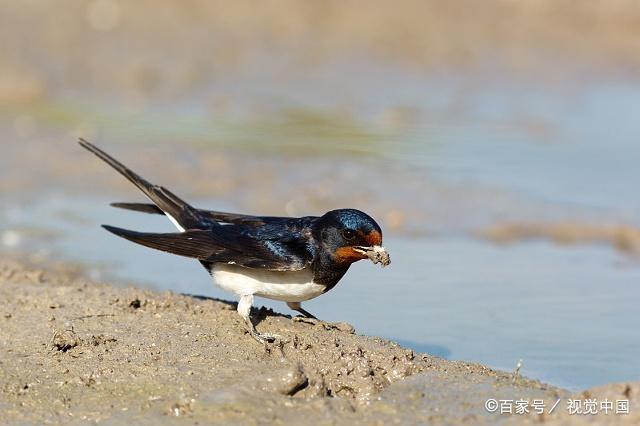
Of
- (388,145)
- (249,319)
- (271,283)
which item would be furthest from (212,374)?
(388,145)

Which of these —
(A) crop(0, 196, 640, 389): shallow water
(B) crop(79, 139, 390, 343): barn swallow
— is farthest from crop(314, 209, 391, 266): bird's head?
(A) crop(0, 196, 640, 389): shallow water

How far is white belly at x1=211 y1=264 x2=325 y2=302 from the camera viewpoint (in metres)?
4.92

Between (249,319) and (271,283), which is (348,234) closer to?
(271,283)

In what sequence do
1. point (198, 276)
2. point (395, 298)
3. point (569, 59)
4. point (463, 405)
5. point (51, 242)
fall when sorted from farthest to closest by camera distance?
point (569, 59), point (51, 242), point (198, 276), point (395, 298), point (463, 405)

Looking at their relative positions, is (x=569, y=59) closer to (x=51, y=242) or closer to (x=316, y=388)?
(x=51, y=242)

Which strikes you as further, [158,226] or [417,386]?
[158,226]

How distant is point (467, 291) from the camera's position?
6.20 m

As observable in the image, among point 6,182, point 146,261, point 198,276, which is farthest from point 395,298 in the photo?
point 6,182

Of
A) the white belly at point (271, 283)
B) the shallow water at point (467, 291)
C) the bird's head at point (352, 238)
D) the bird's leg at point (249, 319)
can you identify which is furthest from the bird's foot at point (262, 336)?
the shallow water at point (467, 291)

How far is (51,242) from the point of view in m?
7.17

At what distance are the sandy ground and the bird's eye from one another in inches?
15.2

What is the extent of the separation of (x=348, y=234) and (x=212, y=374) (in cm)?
91

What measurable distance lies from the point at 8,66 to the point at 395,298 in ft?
19.2

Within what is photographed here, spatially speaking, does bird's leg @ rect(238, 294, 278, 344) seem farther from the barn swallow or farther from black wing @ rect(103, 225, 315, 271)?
black wing @ rect(103, 225, 315, 271)
